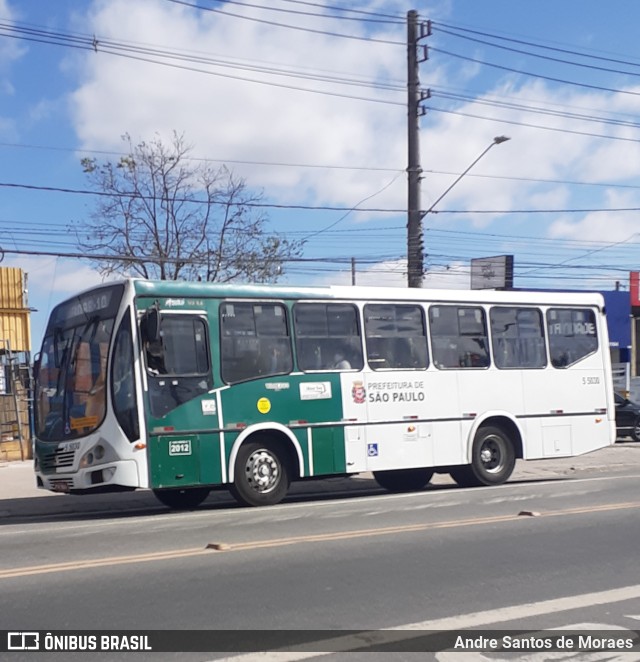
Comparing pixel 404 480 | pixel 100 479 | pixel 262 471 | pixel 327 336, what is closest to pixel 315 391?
pixel 327 336

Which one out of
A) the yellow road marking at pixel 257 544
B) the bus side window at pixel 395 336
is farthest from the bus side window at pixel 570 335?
the yellow road marking at pixel 257 544

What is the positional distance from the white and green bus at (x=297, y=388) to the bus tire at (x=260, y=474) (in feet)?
0.07

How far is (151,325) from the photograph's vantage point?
11.9 meters

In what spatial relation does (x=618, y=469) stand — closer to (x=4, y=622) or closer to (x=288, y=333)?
(x=288, y=333)

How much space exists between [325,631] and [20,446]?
16.1m

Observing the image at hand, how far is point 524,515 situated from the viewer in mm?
11609

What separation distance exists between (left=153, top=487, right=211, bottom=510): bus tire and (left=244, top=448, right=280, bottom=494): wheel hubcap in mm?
1169

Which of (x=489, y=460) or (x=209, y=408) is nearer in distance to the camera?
(x=209, y=408)

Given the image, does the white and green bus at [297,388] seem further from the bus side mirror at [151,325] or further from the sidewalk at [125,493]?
the sidewalk at [125,493]

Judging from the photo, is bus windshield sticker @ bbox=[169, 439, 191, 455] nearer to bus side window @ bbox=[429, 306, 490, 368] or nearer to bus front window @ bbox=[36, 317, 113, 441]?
bus front window @ bbox=[36, 317, 113, 441]

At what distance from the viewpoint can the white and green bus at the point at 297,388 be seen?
12.1 m

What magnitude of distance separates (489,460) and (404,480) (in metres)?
1.59

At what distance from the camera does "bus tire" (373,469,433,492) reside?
15961 millimetres

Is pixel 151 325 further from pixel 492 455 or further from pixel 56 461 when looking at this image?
pixel 492 455
